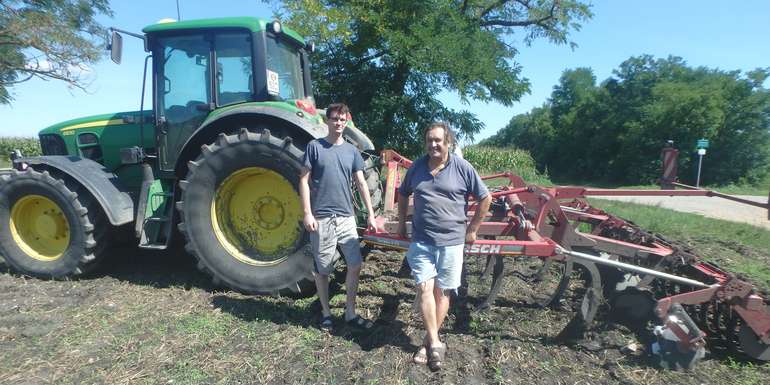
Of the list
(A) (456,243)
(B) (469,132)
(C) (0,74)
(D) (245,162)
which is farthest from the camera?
(C) (0,74)

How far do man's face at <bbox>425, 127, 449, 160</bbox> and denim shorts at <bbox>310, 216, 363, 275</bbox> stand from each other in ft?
2.70

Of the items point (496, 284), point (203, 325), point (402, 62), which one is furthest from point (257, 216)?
point (402, 62)

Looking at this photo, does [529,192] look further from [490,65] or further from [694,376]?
[490,65]

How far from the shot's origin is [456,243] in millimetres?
2709

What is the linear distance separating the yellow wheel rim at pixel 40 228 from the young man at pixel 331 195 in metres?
2.67

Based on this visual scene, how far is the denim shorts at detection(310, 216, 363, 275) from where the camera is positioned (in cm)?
303

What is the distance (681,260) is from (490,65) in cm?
980

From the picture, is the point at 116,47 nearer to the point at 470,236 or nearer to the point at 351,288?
the point at 351,288

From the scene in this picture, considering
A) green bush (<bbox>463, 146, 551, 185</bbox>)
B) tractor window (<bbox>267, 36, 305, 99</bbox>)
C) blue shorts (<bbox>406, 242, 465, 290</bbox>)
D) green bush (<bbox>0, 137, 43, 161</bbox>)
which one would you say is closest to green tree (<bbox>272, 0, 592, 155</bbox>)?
green bush (<bbox>463, 146, 551, 185</bbox>)

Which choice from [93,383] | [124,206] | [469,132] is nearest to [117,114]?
[124,206]

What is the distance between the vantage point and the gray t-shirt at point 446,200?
2.67 m

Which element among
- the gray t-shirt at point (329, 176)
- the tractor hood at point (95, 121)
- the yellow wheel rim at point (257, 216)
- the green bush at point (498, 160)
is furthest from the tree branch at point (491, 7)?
the gray t-shirt at point (329, 176)

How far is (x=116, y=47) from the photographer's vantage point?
151 inches

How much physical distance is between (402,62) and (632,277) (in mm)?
10003
